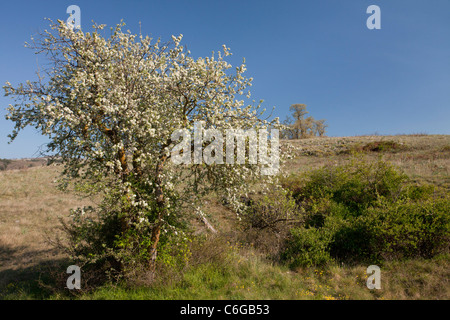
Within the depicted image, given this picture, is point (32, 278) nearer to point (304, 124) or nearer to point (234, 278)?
point (234, 278)

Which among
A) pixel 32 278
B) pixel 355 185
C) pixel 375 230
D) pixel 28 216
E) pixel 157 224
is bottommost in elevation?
pixel 32 278

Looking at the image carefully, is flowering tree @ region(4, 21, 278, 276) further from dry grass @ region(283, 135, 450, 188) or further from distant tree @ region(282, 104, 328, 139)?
distant tree @ region(282, 104, 328, 139)

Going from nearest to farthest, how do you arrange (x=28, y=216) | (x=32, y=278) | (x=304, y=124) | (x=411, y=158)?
(x=32, y=278)
(x=28, y=216)
(x=411, y=158)
(x=304, y=124)

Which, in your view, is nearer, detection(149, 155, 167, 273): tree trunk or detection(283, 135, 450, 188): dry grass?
detection(149, 155, 167, 273): tree trunk

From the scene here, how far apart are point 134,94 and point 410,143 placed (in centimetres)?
4415

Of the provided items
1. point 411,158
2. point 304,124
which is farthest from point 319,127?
point 411,158

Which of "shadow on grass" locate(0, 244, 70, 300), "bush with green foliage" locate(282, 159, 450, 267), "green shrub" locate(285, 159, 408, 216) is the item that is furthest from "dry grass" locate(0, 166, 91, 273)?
"green shrub" locate(285, 159, 408, 216)

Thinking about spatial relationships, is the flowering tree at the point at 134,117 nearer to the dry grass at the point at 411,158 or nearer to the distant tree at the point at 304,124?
the dry grass at the point at 411,158

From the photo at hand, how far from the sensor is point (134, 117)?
8109 mm

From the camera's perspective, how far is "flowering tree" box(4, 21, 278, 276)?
26.9 ft

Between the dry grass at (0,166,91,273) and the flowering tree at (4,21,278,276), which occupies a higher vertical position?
the flowering tree at (4,21,278,276)

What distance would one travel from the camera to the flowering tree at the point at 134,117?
323 inches

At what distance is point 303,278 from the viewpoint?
34.4ft
